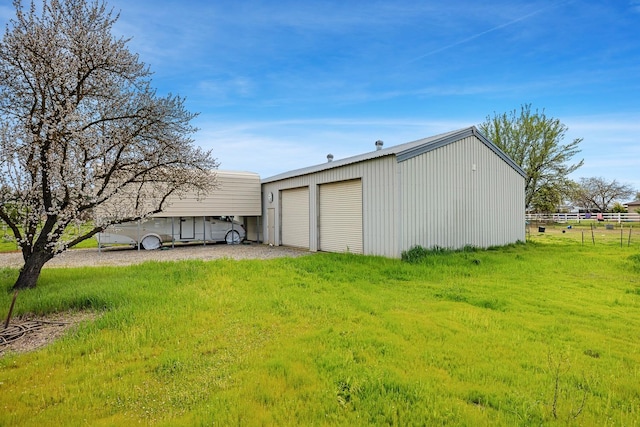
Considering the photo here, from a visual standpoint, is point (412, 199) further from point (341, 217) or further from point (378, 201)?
point (341, 217)

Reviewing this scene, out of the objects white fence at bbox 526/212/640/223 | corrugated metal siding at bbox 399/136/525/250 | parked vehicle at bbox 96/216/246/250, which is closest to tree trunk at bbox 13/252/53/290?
parked vehicle at bbox 96/216/246/250

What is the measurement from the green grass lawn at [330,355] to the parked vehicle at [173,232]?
7812 millimetres

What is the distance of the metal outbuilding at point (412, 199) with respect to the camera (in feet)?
34.3

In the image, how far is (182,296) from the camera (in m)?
6.41

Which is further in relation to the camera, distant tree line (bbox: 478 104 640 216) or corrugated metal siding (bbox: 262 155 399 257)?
distant tree line (bbox: 478 104 640 216)

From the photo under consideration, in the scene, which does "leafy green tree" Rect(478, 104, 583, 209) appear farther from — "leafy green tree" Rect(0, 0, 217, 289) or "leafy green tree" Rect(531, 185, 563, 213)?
"leafy green tree" Rect(0, 0, 217, 289)

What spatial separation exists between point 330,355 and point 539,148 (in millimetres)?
32138

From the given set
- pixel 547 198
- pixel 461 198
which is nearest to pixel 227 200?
pixel 461 198

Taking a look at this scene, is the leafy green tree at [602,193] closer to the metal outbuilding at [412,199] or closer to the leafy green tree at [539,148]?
the leafy green tree at [539,148]

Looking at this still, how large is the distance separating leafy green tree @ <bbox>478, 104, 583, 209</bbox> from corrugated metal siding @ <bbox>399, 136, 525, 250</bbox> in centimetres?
1740

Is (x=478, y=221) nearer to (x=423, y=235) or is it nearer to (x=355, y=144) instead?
(x=423, y=235)

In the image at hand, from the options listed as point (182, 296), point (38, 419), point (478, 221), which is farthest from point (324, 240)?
point (38, 419)

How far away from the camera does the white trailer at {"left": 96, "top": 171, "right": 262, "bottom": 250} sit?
15.2 metres

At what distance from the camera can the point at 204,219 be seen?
16.8 metres
